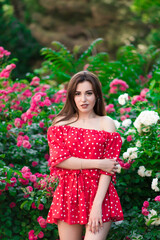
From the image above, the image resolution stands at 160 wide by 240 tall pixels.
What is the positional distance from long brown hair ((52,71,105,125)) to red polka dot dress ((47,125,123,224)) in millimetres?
192

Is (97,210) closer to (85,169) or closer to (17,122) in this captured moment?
(85,169)

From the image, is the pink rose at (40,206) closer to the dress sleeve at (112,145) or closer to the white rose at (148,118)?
the dress sleeve at (112,145)

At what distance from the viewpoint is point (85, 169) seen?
88.3 inches

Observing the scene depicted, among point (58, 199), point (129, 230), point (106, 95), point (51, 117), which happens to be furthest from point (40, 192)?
point (106, 95)

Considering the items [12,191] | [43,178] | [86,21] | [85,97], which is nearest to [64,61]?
Result: [43,178]

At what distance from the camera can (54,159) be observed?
89.7 inches

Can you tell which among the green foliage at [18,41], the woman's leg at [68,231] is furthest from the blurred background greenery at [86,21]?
the woman's leg at [68,231]

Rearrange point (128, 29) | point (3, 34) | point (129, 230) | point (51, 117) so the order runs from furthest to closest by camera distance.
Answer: point (128, 29) → point (3, 34) → point (51, 117) → point (129, 230)

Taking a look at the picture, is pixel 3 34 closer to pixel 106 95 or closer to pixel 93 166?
pixel 106 95

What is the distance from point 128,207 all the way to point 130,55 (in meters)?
2.83

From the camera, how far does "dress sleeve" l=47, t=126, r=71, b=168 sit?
225 centimetres

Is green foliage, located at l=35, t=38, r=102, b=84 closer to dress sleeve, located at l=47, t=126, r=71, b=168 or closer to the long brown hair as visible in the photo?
the long brown hair

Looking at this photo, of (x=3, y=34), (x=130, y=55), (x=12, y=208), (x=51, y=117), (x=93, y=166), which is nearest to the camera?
(x=93, y=166)

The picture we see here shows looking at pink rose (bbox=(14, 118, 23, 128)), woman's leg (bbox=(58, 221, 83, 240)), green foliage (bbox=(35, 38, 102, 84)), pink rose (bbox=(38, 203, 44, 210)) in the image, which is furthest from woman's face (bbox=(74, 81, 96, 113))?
green foliage (bbox=(35, 38, 102, 84))
